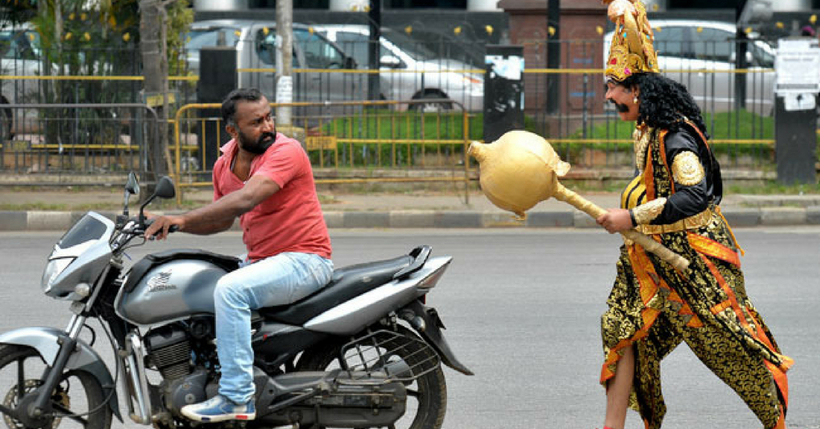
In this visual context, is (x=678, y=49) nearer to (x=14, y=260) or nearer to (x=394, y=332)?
(x=14, y=260)

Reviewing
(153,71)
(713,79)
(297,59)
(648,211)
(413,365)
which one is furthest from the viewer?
(297,59)

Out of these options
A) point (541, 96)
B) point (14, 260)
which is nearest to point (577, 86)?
point (541, 96)

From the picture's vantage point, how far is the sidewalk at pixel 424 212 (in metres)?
12.1

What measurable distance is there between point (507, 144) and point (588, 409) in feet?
6.20

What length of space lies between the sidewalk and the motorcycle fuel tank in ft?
25.4

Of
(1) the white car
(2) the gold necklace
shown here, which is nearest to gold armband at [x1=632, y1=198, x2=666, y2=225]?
(2) the gold necklace

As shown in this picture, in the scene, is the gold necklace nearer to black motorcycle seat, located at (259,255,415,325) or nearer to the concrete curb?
black motorcycle seat, located at (259,255,415,325)

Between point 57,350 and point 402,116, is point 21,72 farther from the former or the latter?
point 57,350

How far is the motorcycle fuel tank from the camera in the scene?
4324 millimetres

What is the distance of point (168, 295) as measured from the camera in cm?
433

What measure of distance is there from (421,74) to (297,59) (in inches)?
125

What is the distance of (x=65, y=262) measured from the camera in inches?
171

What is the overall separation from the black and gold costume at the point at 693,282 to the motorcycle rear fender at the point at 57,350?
187 centimetres

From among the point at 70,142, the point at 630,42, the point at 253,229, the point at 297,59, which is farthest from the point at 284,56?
the point at 630,42
